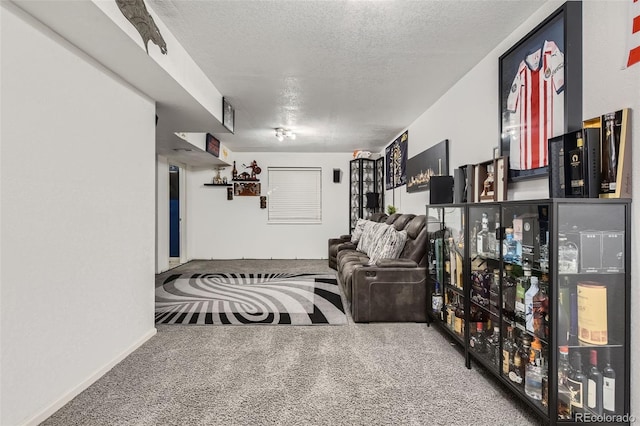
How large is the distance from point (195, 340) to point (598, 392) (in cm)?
280

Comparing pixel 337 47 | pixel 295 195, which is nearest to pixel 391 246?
pixel 337 47

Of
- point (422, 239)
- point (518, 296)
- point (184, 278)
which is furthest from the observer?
point (184, 278)

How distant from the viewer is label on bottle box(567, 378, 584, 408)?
5.05ft

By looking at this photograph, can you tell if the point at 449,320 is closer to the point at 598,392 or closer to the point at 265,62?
the point at 598,392

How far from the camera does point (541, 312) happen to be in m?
1.69

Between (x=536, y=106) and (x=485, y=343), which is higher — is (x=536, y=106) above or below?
above

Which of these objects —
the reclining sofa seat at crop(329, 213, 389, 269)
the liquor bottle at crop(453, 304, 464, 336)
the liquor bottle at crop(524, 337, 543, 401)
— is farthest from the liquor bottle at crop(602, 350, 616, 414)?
the reclining sofa seat at crop(329, 213, 389, 269)

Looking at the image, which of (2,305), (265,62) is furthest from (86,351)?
(265,62)

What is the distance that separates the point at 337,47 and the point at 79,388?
3084 millimetres

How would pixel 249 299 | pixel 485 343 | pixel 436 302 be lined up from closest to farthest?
pixel 485 343
pixel 436 302
pixel 249 299

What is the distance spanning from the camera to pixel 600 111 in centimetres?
169

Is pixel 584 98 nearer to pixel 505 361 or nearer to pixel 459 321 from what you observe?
pixel 505 361

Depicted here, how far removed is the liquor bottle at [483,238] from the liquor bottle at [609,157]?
0.75 metres

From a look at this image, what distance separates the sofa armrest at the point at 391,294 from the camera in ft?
10.6
